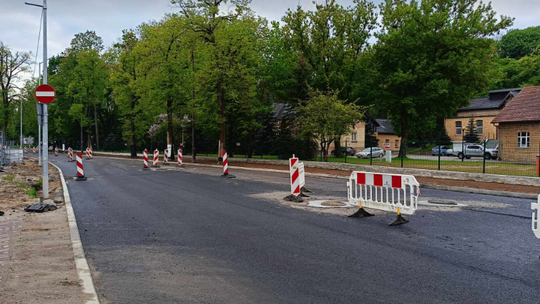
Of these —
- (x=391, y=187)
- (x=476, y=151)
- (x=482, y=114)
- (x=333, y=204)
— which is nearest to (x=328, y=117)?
(x=476, y=151)

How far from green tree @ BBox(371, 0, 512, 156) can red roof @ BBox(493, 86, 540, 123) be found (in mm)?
3346

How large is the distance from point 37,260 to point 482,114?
61.9 m

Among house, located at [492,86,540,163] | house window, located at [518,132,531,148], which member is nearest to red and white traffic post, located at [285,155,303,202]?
house, located at [492,86,540,163]

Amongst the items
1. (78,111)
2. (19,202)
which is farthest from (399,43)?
(78,111)

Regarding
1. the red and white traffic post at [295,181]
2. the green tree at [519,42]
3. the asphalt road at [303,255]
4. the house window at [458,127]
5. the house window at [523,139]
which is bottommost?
the asphalt road at [303,255]

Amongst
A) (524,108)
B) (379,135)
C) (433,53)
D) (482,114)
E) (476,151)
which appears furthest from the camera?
(379,135)

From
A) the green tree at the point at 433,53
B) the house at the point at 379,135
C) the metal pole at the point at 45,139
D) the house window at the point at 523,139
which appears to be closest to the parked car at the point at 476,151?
the house window at the point at 523,139

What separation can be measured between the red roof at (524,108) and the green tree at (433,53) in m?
3.35

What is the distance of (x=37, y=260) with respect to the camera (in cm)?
602

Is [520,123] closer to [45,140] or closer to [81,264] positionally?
[45,140]

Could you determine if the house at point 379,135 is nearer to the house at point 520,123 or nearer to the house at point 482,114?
the house at point 482,114

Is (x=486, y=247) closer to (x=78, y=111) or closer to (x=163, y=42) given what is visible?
(x=163, y=42)

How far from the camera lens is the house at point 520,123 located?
31112 millimetres

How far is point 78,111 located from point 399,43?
157ft
